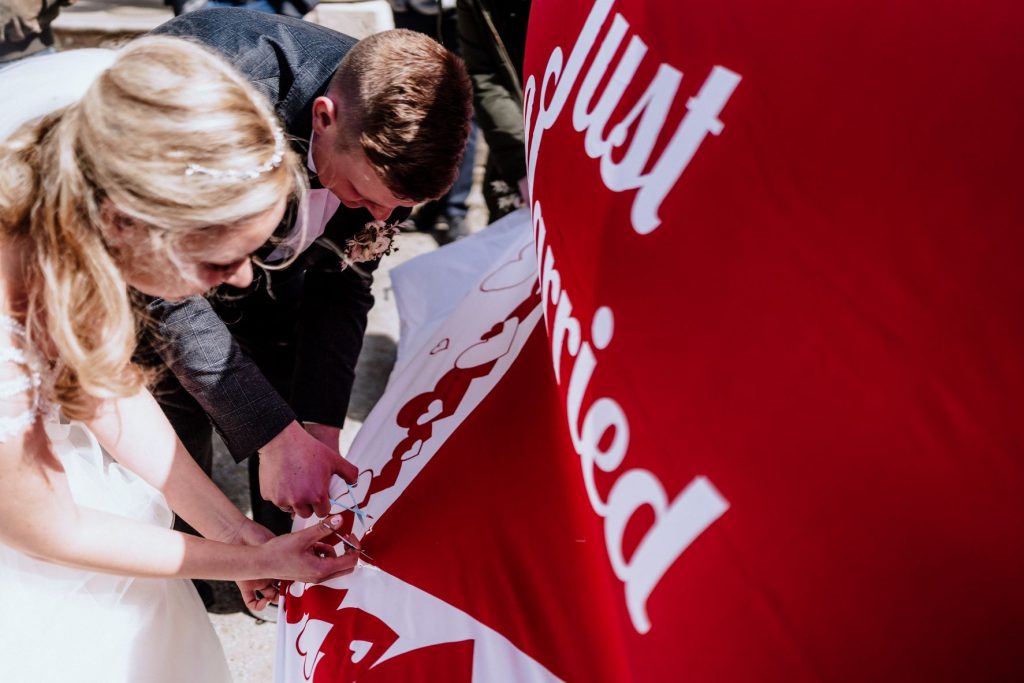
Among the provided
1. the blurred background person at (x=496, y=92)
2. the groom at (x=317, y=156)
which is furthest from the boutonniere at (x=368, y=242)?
the blurred background person at (x=496, y=92)

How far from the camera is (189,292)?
102 cm

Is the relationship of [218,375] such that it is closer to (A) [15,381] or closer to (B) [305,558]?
(B) [305,558]

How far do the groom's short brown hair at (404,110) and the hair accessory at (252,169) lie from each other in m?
0.25

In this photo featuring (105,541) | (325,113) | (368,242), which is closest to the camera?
(105,541)

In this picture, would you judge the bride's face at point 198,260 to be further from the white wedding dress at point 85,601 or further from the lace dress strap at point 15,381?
the white wedding dress at point 85,601

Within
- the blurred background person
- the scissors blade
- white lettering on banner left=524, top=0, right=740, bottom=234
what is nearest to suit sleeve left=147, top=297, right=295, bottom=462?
the scissors blade

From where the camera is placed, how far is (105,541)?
1.07 m

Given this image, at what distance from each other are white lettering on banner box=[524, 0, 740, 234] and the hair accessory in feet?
1.04

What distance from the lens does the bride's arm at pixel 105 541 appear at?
956 mm

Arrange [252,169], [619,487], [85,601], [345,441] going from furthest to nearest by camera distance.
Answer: [345,441]
[85,601]
[252,169]
[619,487]

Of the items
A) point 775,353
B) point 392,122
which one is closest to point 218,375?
point 392,122

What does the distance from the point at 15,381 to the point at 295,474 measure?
1.74ft

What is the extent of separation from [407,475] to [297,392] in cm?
39

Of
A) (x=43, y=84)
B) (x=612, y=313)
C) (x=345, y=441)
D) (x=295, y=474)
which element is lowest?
(x=345, y=441)
